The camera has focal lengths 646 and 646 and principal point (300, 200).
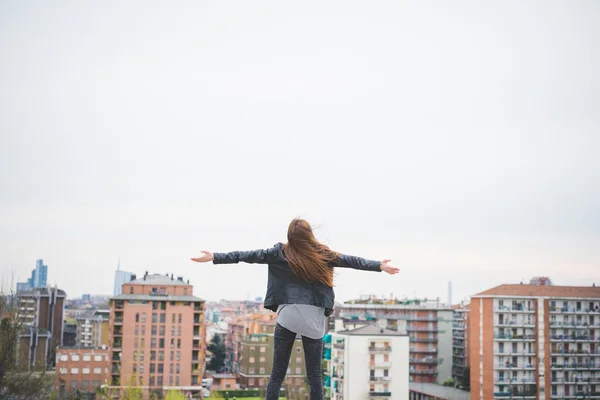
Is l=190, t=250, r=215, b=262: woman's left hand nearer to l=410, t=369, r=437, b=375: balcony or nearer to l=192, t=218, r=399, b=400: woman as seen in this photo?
l=192, t=218, r=399, b=400: woman

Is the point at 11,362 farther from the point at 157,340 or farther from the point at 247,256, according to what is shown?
the point at 157,340

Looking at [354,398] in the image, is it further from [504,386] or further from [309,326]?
[309,326]

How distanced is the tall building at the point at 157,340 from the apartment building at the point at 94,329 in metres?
26.2

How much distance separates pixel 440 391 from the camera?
5969 cm

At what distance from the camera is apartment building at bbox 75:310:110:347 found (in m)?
75.6

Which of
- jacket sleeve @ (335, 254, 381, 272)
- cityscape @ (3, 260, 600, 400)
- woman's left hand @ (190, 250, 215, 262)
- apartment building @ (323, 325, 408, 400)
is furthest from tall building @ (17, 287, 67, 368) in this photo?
jacket sleeve @ (335, 254, 381, 272)

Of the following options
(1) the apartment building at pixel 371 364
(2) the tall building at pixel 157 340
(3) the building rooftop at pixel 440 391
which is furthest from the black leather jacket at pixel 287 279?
(3) the building rooftop at pixel 440 391

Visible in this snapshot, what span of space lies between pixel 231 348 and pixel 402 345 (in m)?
42.2

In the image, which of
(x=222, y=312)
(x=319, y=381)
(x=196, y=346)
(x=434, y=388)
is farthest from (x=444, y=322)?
(x=222, y=312)

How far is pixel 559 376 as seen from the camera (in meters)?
53.5

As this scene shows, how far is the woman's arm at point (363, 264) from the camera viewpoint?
13.8 feet

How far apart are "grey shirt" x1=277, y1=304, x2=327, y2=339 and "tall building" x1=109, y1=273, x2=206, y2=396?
4827 cm

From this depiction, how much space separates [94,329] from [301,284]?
82.5 meters

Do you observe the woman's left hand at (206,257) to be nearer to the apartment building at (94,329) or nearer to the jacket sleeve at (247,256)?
the jacket sleeve at (247,256)
